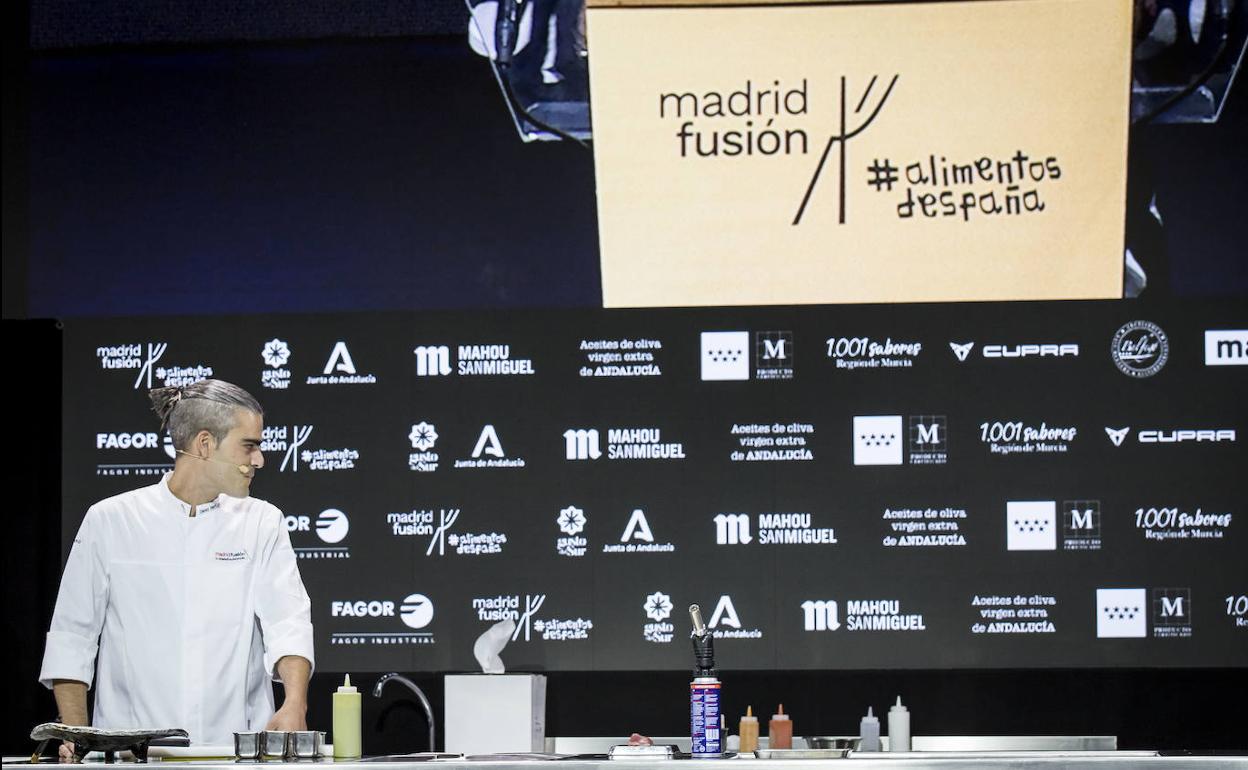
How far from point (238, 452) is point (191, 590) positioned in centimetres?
34

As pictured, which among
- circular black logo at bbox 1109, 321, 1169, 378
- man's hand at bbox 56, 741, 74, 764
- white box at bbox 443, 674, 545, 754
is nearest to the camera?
man's hand at bbox 56, 741, 74, 764

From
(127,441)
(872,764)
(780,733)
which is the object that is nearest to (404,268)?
(127,441)

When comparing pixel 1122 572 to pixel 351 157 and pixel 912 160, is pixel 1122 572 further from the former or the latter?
pixel 351 157

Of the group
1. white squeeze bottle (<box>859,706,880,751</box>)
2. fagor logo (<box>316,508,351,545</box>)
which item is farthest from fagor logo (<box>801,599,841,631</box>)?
fagor logo (<box>316,508,351,545</box>)

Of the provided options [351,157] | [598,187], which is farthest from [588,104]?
[351,157]

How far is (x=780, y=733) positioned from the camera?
13.8 feet

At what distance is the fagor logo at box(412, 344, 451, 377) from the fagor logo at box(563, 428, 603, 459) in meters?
0.41

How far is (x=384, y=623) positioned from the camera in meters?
4.55

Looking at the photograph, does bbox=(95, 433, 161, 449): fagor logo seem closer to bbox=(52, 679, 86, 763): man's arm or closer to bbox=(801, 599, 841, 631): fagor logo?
bbox=(52, 679, 86, 763): man's arm

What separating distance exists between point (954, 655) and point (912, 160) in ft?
4.73

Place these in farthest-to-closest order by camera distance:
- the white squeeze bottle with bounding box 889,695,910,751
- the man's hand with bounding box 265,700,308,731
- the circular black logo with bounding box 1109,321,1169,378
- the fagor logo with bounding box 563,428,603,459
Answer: the fagor logo with bounding box 563,428,603,459, the circular black logo with bounding box 1109,321,1169,378, the white squeeze bottle with bounding box 889,695,910,751, the man's hand with bounding box 265,700,308,731

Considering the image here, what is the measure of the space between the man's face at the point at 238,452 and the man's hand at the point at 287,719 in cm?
55

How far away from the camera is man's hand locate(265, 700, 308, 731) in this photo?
3.22 m

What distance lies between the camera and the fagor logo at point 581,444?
4.58 metres
